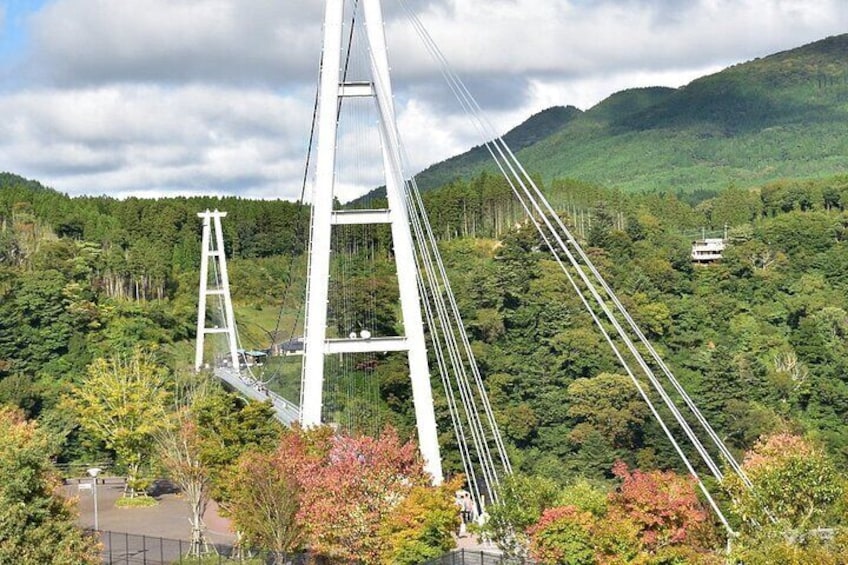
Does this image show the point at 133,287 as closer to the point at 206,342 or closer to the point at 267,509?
the point at 206,342

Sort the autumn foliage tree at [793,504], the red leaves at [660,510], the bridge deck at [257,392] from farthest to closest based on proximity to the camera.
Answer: the bridge deck at [257,392] < the red leaves at [660,510] < the autumn foliage tree at [793,504]

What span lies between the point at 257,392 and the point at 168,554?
18.7 meters

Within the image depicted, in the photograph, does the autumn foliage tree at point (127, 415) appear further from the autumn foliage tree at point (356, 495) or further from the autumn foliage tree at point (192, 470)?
the autumn foliage tree at point (356, 495)

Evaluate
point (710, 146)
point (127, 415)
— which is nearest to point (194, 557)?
point (127, 415)

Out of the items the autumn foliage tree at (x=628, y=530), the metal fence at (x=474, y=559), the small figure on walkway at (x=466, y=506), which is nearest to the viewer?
the autumn foliage tree at (x=628, y=530)

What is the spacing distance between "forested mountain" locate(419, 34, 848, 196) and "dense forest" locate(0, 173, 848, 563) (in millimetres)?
59126

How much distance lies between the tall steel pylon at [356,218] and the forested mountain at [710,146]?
119786mm

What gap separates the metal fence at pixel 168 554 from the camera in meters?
25.0

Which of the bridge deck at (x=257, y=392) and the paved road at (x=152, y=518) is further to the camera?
the bridge deck at (x=257, y=392)

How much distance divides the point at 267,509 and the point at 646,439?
2616 centimetres

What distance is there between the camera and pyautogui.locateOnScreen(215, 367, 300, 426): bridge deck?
38281 mm

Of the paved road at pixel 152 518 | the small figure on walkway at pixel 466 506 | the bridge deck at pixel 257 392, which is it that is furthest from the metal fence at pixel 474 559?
the bridge deck at pixel 257 392

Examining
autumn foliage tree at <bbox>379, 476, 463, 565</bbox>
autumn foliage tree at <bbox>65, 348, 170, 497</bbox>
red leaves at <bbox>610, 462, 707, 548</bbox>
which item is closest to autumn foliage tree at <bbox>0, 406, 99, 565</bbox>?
autumn foliage tree at <bbox>379, 476, 463, 565</bbox>

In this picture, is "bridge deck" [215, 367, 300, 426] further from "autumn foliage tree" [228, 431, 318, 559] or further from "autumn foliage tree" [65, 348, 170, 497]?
"autumn foliage tree" [228, 431, 318, 559]
